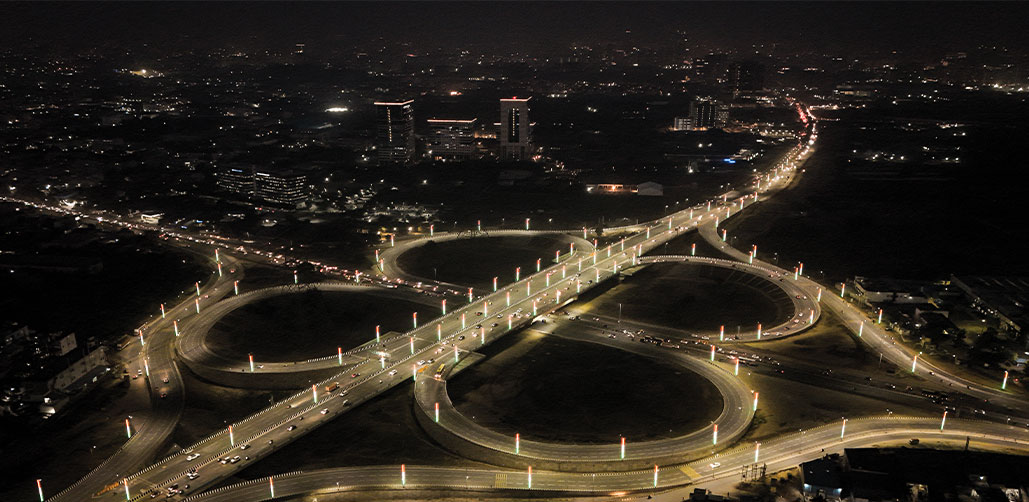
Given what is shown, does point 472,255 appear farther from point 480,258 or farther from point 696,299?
point 696,299

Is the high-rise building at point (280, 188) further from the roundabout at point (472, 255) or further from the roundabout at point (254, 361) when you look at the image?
the roundabout at point (254, 361)

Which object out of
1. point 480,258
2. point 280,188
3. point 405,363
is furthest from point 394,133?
point 405,363

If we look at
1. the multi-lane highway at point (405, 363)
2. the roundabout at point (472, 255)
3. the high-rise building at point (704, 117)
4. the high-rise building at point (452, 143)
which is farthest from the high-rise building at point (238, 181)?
the high-rise building at point (704, 117)

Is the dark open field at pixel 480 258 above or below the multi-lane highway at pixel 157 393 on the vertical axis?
above

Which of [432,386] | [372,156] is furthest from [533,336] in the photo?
[372,156]

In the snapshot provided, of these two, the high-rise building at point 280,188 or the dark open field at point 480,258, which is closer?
the dark open field at point 480,258

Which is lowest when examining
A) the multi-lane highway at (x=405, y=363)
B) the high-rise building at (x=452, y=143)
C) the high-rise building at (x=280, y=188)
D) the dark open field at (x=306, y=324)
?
the dark open field at (x=306, y=324)
